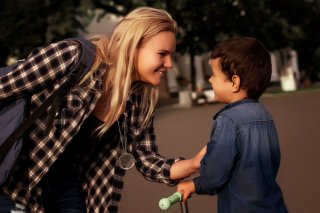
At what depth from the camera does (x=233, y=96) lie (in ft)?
9.34

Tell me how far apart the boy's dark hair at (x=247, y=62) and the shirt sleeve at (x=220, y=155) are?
0.22 meters

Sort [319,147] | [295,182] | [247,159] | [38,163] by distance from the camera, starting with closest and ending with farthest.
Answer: [247,159] < [38,163] < [295,182] < [319,147]

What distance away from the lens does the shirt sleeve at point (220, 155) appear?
2.65 metres

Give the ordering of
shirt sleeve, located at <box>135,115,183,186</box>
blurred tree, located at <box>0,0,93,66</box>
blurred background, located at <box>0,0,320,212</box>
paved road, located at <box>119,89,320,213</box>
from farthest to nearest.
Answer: blurred tree, located at <box>0,0,93,66</box>
blurred background, located at <box>0,0,320,212</box>
paved road, located at <box>119,89,320,213</box>
shirt sleeve, located at <box>135,115,183,186</box>

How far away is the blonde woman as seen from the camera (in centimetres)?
287

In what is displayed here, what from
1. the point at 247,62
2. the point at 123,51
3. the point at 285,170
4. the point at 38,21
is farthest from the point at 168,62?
the point at 38,21

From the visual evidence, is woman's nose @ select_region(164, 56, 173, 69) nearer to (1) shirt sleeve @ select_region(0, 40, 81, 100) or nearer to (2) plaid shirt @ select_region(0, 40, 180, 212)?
(2) plaid shirt @ select_region(0, 40, 180, 212)

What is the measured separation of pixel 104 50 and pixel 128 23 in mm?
177

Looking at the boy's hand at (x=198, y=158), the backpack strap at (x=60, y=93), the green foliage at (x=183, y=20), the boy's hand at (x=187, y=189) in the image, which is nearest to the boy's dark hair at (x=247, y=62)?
the boy's hand at (x=198, y=158)

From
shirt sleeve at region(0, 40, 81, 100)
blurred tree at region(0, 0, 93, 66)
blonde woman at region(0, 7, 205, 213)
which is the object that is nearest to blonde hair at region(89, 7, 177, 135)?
blonde woman at region(0, 7, 205, 213)

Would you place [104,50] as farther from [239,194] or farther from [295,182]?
[295,182]

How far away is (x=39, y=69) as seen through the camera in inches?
111

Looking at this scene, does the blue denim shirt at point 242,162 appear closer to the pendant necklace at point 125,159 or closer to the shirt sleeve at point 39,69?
the pendant necklace at point 125,159

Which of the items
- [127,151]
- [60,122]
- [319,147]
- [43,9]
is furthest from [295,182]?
[43,9]
